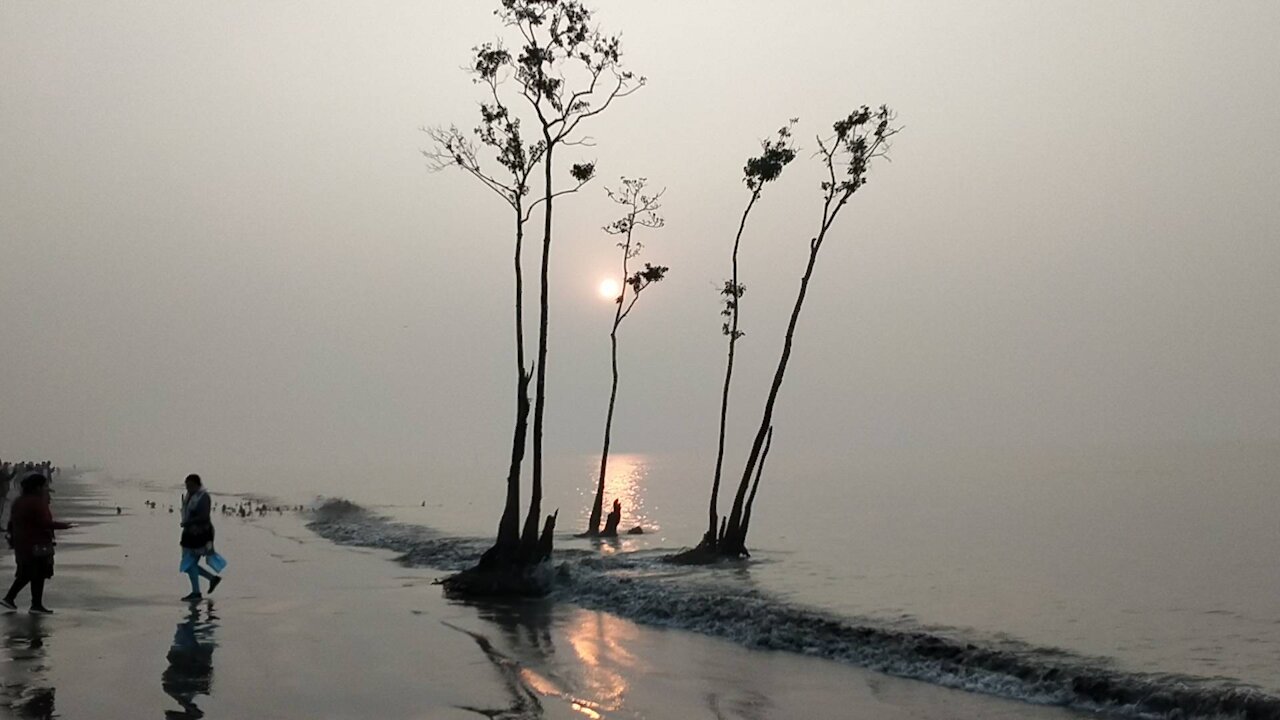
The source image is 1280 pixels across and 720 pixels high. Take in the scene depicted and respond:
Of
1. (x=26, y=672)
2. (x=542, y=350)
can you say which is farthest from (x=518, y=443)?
(x=26, y=672)

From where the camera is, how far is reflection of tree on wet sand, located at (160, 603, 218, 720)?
12375 millimetres

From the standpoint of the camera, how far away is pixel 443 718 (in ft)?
40.4

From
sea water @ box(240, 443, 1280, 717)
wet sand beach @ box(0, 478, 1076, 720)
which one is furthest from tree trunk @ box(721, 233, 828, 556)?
wet sand beach @ box(0, 478, 1076, 720)

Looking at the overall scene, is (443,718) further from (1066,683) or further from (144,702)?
(1066,683)

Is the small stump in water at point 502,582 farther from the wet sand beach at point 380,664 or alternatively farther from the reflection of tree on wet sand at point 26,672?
the reflection of tree on wet sand at point 26,672

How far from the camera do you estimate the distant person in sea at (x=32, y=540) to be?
18516mm

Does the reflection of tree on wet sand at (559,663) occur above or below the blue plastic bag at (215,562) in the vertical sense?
below

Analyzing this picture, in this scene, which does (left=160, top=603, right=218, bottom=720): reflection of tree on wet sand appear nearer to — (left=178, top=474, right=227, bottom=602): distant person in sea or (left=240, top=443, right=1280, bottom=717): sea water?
(left=178, top=474, right=227, bottom=602): distant person in sea

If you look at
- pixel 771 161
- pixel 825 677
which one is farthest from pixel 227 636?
pixel 771 161

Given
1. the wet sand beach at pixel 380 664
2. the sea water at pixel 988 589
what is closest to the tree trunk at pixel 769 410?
the sea water at pixel 988 589

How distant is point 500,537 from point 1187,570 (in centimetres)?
2980

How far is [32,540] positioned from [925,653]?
14.8m

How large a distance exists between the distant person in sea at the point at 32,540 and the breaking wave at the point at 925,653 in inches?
425

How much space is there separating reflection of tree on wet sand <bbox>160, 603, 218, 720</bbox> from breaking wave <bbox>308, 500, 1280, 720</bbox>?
28.9ft
